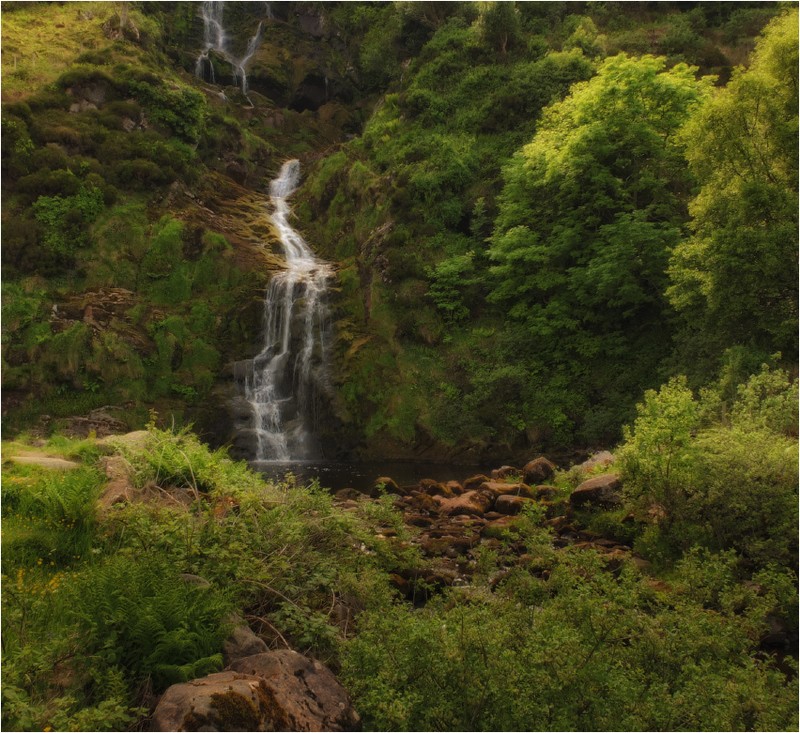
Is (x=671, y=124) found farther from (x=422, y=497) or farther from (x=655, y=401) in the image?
(x=422, y=497)

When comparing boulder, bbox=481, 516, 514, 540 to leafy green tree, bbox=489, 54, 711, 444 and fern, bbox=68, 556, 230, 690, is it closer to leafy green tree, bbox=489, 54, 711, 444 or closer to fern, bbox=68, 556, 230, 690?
fern, bbox=68, 556, 230, 690

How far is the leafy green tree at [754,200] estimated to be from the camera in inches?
470

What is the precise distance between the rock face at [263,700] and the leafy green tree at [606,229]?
569 inches

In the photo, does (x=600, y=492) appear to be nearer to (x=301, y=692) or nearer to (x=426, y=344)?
(x=301, y=692)

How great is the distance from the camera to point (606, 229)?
57.1 ft

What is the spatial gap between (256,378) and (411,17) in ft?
78.7

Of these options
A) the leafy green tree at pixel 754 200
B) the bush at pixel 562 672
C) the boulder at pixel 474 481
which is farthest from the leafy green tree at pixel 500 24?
the bush at pixel 562 672

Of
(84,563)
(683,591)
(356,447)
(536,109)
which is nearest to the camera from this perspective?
(84,563)

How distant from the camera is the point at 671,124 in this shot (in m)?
17.8

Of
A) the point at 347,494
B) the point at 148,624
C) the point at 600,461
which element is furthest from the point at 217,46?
the point at 148,624

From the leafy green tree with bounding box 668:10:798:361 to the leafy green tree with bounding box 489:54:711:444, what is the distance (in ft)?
9.30

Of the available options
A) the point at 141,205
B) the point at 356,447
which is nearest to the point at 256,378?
the point at 356,447

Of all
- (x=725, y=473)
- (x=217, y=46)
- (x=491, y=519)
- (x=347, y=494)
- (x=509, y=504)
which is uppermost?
(x=217, y=46)

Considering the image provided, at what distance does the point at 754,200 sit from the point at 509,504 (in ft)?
27.2
